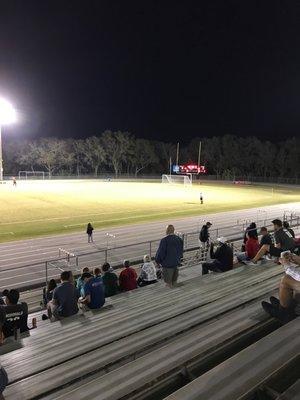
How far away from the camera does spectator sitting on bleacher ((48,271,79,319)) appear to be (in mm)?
7051

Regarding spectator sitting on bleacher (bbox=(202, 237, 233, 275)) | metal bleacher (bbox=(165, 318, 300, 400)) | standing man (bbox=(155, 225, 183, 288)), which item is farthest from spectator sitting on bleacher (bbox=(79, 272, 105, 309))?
metal bleacher (bbox=(165, 318, 300, 400))

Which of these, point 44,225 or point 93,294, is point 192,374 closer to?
point 93,294

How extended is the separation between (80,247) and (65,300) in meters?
16.3

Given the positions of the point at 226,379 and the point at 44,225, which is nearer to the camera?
the point at 226,379

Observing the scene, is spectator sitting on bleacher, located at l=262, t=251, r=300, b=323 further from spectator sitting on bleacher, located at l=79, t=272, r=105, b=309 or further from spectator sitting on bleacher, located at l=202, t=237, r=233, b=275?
spectator sitting on bleacher, located at l=202, t=237, r=233, b=275

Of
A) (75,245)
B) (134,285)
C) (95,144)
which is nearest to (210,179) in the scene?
(95,144)

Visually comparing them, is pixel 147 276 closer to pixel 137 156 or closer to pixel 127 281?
pixel 127 281

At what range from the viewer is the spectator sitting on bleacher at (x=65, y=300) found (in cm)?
705

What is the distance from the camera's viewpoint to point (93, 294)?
7387mm

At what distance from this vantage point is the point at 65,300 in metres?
7.04

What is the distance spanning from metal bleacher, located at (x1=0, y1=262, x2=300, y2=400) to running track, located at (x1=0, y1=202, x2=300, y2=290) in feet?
24.7

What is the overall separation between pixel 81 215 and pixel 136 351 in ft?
102

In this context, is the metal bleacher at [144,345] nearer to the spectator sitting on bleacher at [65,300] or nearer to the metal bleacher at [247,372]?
the metal bleacher at [247,372]

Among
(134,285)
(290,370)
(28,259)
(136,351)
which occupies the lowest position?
(28,259)
